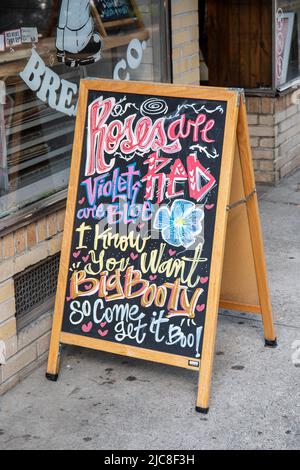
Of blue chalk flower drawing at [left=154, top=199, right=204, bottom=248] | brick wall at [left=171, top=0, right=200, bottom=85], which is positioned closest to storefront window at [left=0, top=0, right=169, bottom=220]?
brick wall at [left=171, top=0, right=200, bottom=85]

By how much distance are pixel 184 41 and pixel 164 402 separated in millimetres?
3048

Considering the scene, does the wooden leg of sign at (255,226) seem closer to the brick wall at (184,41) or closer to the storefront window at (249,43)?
the brick wall at (184,41)

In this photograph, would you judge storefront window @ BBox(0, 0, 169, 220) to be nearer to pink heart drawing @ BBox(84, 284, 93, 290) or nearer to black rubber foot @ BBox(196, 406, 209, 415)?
pink heart drawing @ BBox(84, 284, 93, 290)

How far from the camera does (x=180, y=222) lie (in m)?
4.41

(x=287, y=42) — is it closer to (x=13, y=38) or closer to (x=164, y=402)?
(x=13, y=38)

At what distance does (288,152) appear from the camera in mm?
8633

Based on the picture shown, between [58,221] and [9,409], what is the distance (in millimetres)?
1166

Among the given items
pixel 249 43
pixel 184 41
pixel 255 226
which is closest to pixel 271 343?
pixel 255 226

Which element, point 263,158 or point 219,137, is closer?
point 219,137

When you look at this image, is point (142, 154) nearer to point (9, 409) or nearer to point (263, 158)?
point (9, 409)

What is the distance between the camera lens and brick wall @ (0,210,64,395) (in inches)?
179

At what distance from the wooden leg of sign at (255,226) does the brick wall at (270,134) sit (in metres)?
3.51

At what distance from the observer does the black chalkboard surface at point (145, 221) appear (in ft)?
14.3

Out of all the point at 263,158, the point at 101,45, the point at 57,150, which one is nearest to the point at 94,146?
the point at 57,150
